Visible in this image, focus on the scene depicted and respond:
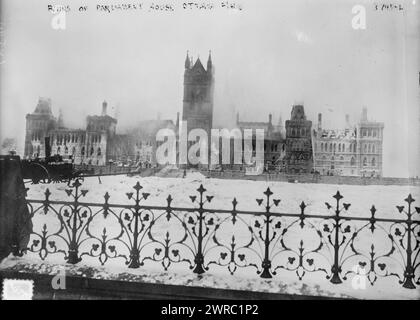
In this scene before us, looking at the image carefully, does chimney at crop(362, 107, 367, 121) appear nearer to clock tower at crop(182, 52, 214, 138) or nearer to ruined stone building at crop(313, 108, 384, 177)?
ruined stone building at crop(313, 108, 384, 177)

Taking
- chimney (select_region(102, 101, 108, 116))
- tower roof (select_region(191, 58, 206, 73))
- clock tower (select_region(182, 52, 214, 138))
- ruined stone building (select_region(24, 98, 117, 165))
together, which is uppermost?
tower roof (select_region(191, 58, 206, 73))

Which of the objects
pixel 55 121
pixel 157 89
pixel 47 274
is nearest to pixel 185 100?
pixel 157 89

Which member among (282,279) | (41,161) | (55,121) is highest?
(55,121)

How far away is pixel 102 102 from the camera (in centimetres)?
674

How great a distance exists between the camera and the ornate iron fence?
308cm

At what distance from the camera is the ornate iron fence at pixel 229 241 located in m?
3.08

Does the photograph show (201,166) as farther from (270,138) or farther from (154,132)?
(270,138)
